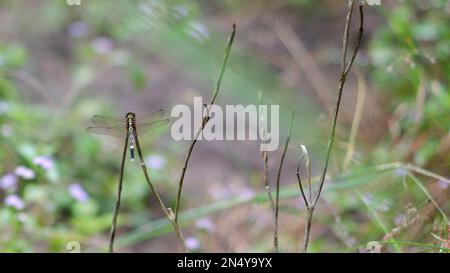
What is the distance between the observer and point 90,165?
266 centimetres

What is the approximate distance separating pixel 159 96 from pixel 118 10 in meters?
1.09

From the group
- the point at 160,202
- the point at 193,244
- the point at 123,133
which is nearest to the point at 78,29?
the point at 193,244

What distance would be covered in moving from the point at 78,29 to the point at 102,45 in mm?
340

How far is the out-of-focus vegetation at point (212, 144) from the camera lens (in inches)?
77.1

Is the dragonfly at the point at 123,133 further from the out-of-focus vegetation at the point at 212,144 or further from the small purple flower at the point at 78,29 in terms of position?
the small purple flower at the point at 78,29

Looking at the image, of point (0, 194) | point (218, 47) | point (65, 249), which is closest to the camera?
point (65, 249)

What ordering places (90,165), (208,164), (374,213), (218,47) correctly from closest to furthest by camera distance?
(374,213) < (218,47) < (90,165) < (208,164)

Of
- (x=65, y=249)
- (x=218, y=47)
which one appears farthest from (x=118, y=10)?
(x=65, y=249)

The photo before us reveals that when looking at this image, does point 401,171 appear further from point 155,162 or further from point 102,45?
point 102,45

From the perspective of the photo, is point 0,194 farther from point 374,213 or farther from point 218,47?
point 374,213

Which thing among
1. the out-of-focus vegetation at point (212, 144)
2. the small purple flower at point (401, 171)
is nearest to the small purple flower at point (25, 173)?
the out-of-focus vegetation at point (212, 144)

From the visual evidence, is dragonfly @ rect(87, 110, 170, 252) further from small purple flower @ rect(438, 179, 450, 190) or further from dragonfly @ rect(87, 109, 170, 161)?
small purple flower @ rect(438, 179, 450, 190)
